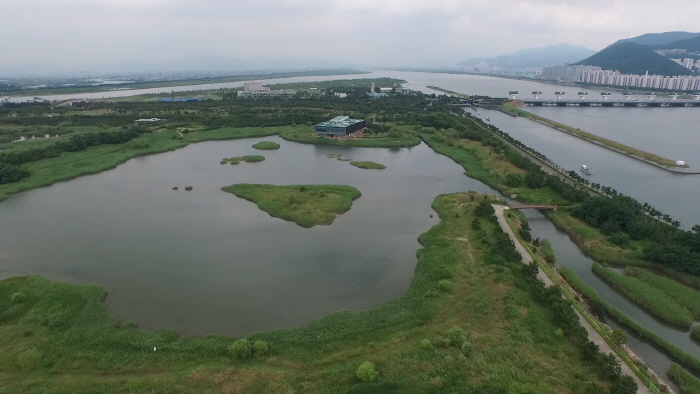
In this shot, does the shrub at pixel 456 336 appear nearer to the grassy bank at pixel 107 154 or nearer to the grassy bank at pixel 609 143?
A: the grassy bank at pixel 107 154

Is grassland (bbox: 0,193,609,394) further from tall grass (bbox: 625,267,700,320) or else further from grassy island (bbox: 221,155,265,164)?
grassy island (bbox: 221,155,265,164)

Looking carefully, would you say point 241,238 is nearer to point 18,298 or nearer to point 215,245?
point 215,245

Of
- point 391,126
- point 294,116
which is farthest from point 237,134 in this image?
point 391,126

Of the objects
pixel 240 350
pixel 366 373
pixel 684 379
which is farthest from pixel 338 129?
pixel 684 379

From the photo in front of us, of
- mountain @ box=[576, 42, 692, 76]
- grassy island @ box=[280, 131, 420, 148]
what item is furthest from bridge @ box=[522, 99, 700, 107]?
mountain @ box=[576, 42, 692, 76]

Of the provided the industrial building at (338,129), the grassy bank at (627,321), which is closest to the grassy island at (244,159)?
the industrial building at (338,129)

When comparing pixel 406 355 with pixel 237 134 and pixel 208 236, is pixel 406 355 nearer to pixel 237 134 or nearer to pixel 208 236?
pixel 208 236

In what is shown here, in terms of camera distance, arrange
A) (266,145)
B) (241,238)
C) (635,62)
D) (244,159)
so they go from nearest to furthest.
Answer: (241,238), (244,159), (266,145), (635,62)
